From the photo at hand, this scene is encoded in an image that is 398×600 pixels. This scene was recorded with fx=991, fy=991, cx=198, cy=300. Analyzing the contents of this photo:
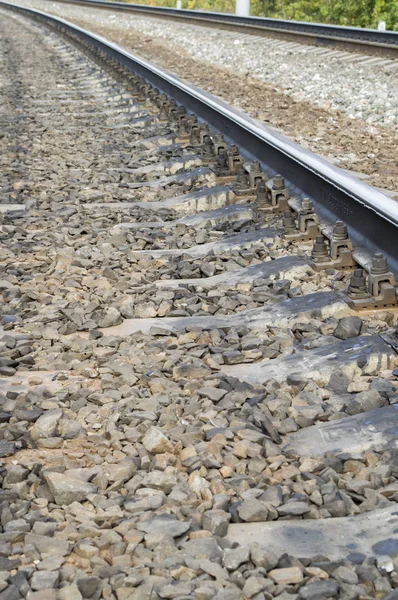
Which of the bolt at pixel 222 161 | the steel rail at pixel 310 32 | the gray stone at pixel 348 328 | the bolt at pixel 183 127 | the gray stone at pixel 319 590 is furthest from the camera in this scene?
the steel rail at pixel 310 32

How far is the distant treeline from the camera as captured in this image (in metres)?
24.8

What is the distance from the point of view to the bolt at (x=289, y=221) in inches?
189

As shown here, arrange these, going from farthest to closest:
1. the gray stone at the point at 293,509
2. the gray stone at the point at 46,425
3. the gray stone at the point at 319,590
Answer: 1. the gray stone at the point at 46,425
2. the gray stone at the point at 293,509
3. the gray stone at the point at 319,590

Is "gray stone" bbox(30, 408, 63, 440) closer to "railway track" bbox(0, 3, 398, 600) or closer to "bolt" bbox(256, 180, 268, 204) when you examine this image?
"railway track" bbox(0, 3, 398, 600)

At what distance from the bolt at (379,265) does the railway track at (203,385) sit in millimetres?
13

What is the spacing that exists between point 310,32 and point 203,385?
15.8m

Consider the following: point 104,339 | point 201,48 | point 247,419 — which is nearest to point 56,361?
point 104,339

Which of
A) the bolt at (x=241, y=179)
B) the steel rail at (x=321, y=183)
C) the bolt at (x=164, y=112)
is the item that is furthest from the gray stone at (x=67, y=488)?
the bolt at (x=164, y=112)

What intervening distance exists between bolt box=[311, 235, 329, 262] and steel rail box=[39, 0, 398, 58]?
10.1 m

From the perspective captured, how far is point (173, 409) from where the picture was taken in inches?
119

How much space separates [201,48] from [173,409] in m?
15.2

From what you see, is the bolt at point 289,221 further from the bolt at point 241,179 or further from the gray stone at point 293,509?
the gray stone at point 293,509

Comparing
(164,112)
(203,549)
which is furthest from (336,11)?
(203,549)

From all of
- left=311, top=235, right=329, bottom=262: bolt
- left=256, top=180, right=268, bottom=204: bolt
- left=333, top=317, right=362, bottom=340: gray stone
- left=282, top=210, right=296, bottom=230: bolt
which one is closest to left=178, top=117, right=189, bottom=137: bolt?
left=256, top=180, right=268, bottom=204: bolt
